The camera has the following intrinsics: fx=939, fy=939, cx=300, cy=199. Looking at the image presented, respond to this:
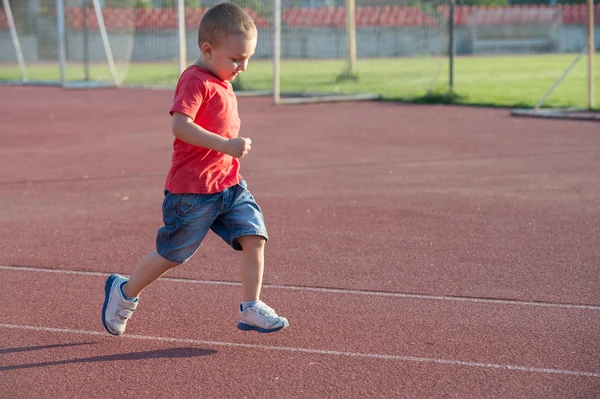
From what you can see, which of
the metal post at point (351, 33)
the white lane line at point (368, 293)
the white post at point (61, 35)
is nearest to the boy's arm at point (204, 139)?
the white lane line at point (368, 293)

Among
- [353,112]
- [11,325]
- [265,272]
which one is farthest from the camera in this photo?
[353,112]

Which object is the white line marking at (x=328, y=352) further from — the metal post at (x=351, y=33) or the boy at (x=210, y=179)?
the metal post at (x=351, y=33)

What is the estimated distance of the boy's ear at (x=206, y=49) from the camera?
449 centimetres

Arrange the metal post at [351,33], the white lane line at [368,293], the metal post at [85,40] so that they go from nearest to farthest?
the white lane line at [368,293] < the metal post at [351,33] < the metal post at [85,40]

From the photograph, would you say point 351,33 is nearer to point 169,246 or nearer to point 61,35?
point 61,35

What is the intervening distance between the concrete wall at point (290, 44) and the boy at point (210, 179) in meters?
16.7

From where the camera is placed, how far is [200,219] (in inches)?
181

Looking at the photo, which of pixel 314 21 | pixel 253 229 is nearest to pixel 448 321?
pixel 253 229

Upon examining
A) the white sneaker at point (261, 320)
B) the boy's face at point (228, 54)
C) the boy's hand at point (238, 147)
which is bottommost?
the white sneaker at point (261, 320)

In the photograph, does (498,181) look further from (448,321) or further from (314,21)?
(314,21)

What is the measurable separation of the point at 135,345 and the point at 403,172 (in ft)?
19.8

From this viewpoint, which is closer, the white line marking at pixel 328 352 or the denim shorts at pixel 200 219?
the white line marking at pixel 328 352

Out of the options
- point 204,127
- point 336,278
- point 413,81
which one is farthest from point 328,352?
point 413,81

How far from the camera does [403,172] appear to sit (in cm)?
1027
